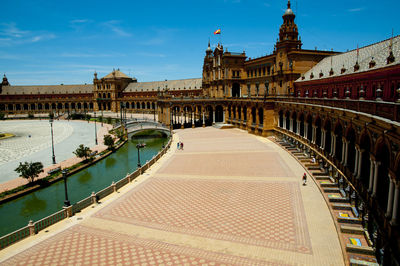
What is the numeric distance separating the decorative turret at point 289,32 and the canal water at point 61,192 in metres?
31.8

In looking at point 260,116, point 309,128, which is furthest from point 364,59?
point 260,116

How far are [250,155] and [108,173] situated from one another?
19.6m

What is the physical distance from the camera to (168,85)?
115 m

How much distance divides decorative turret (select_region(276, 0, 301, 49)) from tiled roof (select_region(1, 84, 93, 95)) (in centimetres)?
10167

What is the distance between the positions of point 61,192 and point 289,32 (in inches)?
1780

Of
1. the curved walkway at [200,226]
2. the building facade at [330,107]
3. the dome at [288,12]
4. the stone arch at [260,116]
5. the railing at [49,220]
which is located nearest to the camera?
the building facade at [330,107]

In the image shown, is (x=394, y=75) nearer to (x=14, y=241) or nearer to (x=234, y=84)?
(x=14, y=241)

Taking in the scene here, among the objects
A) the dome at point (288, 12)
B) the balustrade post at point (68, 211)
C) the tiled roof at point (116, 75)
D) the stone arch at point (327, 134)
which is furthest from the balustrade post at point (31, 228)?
the tiled roof at point (116, 75)

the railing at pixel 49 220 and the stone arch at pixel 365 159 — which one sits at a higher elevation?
the stone arch at pixel 365 159

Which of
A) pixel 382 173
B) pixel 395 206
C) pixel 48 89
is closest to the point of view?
pixel 395 206

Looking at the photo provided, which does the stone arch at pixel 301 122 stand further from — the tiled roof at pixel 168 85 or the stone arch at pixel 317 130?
the tiled roof at pixel 168 85

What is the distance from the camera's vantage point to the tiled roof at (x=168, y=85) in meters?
108

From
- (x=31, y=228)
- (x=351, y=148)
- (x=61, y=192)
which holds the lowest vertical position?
(x=61, y=192)

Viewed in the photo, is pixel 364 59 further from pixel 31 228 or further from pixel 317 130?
pixel 31 228
